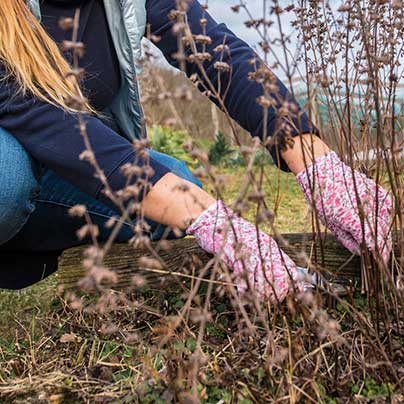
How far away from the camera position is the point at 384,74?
61.7 inches

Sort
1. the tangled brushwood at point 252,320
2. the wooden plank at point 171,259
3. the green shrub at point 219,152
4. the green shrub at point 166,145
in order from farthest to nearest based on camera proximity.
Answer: the green shrub at point 219,152 → the green shrub at point 166,145 → the wooden plank at point 171,259 → the tangled brushwood at point 252,320

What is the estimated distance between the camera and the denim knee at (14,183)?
1950 mm

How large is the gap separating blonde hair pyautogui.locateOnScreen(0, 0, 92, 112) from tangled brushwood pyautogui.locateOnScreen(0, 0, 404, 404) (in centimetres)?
29

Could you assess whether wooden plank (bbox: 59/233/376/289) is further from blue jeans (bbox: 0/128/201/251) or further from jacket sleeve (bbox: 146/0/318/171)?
jacket sleeve (bbox: 146/0/318/171)

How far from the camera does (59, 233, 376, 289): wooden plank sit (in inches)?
79.4

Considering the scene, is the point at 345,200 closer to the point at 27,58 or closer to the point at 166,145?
the point at 27,58

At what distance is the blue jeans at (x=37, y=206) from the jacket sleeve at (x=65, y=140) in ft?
0.22

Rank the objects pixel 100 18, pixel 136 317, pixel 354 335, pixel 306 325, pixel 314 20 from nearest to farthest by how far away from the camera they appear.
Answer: pixel 306 325
pixel 354 335
pixel 314 20
pixel 136 317
pixel 100 18

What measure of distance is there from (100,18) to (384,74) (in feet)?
3.86

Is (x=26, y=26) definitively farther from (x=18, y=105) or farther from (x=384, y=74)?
(x=384, y=74)

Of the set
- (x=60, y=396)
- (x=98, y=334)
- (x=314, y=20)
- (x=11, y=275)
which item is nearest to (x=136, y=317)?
(x=98, y=334)

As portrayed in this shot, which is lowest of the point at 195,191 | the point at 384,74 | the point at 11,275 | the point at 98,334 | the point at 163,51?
the point at 11,275

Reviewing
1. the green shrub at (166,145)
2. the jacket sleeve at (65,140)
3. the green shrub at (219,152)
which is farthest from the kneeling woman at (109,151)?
the green shrub at (219,152)

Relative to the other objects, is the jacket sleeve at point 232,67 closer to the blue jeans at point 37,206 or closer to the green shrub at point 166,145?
the blue jeans at point 37,206
